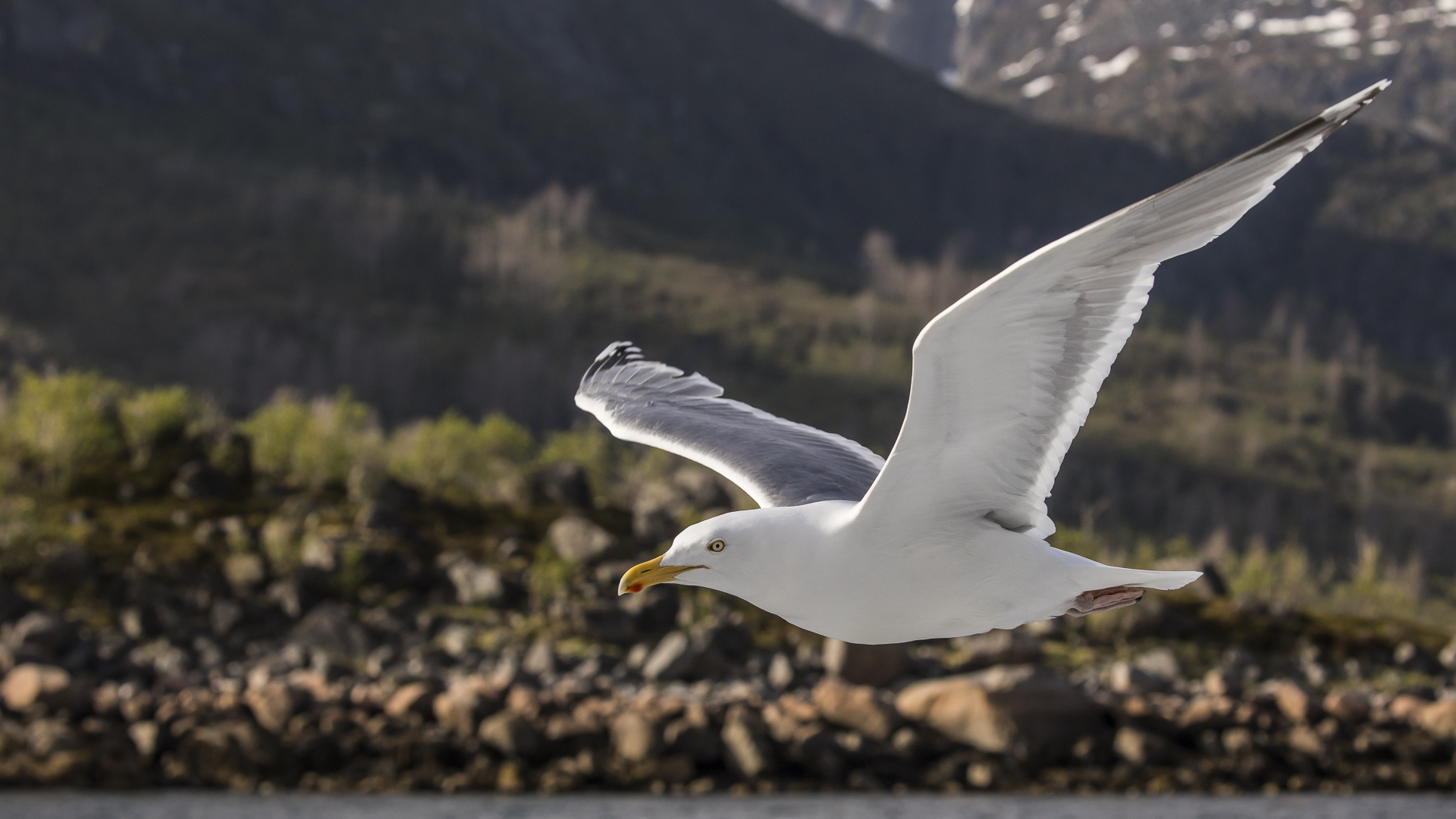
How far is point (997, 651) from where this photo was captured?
3475cm

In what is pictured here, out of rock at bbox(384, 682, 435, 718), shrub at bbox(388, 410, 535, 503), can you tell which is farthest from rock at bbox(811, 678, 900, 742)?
shrub at bbox(388, 410, 535, 503)

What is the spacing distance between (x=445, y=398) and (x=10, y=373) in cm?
3676

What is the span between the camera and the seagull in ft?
18.4

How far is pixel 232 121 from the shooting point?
197 meters

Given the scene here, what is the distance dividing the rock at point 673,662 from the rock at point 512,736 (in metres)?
3.96

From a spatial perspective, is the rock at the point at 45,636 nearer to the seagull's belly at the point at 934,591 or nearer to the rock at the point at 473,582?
the rock at the point at 473,582

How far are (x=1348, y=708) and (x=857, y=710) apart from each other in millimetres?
10766

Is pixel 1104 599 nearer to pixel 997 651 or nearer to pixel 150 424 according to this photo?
pixel 997 651

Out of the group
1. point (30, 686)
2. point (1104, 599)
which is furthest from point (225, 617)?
point (1104, 599)

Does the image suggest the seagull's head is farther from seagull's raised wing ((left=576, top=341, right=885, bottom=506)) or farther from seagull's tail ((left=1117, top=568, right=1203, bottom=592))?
seagull's tail ((left=1117, top=568, right=1203, bottom=592))

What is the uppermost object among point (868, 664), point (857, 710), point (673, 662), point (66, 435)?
point (868, 664)

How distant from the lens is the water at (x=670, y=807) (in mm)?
26609

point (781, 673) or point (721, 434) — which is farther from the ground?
point (721, 434)

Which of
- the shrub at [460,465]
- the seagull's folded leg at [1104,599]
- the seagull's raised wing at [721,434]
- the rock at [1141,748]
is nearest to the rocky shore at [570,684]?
the rock at [1141,748]
